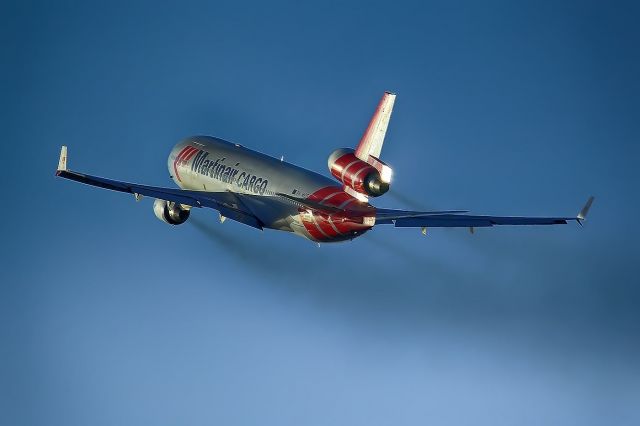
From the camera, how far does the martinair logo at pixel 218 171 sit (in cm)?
8844

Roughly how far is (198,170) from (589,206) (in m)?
27.9

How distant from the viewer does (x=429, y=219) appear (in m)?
82.7

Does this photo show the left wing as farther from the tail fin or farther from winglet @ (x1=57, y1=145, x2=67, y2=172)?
winglet @ (x1=57, y1=145, x2=67, y2=172)

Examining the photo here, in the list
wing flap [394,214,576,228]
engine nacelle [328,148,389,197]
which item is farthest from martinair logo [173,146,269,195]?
wing flap [394,214,576,228]

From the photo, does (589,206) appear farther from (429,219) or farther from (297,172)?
(297,172)

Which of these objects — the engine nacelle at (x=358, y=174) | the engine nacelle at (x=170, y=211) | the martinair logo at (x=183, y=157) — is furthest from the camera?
the martinair logo at (x=183, y=157)

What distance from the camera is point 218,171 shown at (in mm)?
93812

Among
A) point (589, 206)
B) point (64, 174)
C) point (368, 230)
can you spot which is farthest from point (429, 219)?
point (64, 174)

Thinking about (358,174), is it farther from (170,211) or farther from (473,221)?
(170,211)

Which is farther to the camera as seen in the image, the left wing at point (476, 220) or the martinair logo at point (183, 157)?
the martinair logo at point (183, 157)

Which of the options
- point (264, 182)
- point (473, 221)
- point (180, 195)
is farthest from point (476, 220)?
point (180, 195)

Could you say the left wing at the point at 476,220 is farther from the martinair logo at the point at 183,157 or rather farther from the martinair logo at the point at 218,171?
the martinair logo at the point at 183,157

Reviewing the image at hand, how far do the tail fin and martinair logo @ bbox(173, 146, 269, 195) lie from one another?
1042 centimetres

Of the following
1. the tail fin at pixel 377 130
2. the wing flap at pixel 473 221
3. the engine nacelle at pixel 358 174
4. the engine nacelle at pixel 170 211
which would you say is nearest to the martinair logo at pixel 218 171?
the engine nacelle at pixel 170 211
